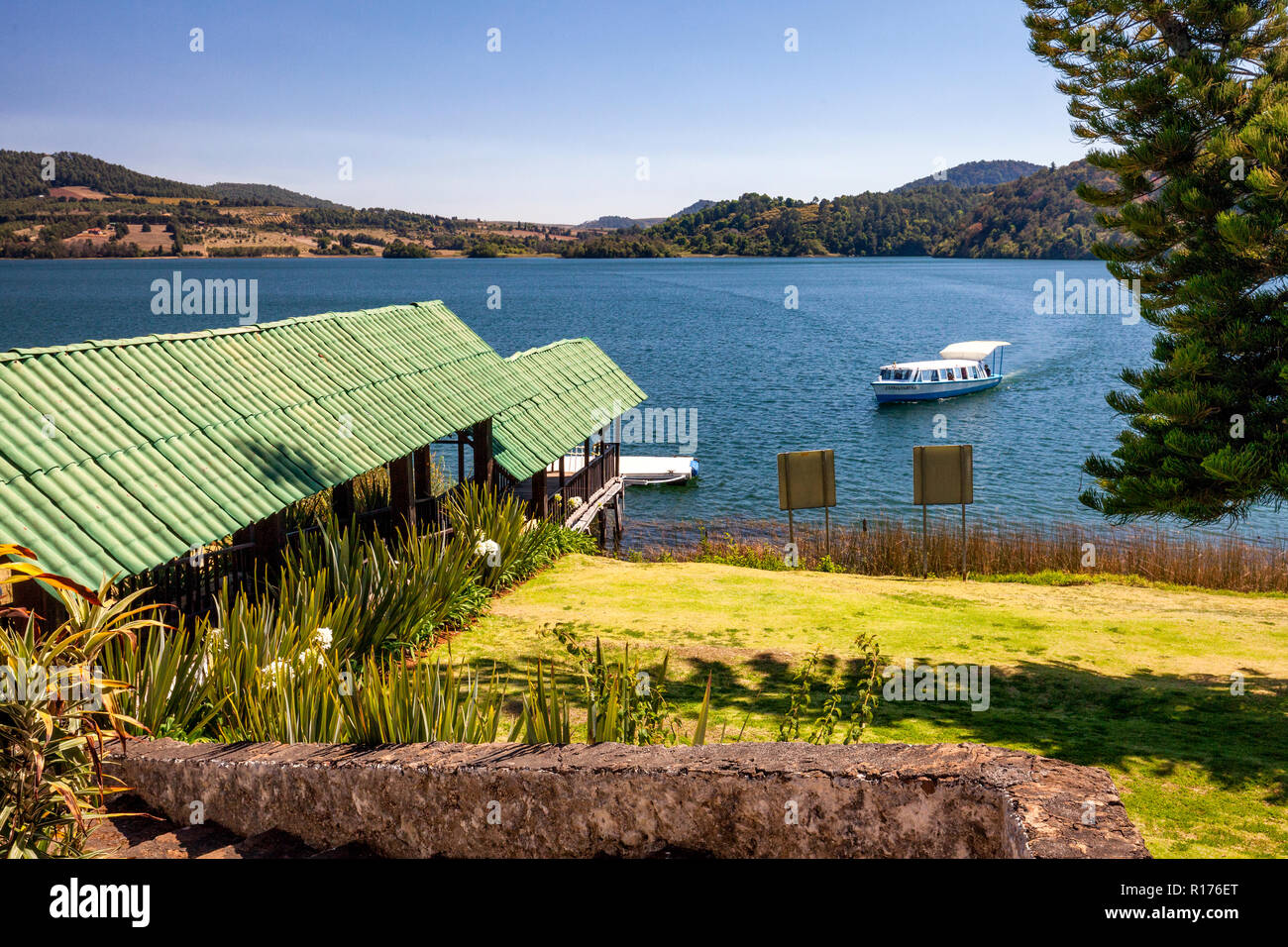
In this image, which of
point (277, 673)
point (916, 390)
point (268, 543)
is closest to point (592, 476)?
point (268, 543)

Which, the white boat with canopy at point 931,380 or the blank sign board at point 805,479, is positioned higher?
the white boat with canopy at point 931,380

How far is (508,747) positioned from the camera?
17.4ft

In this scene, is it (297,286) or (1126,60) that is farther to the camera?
(297,286)

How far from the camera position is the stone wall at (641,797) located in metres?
4.58

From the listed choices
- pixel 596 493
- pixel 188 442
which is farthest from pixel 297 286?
pixel 188 442

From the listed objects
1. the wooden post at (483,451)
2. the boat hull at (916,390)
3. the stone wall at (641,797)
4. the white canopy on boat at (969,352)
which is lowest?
the stone wall at (641,797)

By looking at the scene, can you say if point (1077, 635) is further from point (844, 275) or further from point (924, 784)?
point (844, 275)

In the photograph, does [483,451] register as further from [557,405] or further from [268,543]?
[268,543]

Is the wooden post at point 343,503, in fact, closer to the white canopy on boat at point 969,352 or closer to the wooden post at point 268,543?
the wooden post at point 268,543

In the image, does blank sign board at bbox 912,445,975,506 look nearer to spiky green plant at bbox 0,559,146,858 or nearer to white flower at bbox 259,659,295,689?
white flower at bbox 259,659,295,689

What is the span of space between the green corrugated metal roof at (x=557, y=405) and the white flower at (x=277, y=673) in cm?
863

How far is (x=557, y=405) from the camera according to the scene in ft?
63.9

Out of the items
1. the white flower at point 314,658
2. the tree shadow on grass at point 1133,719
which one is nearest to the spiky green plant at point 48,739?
the white flower at point 314,658
